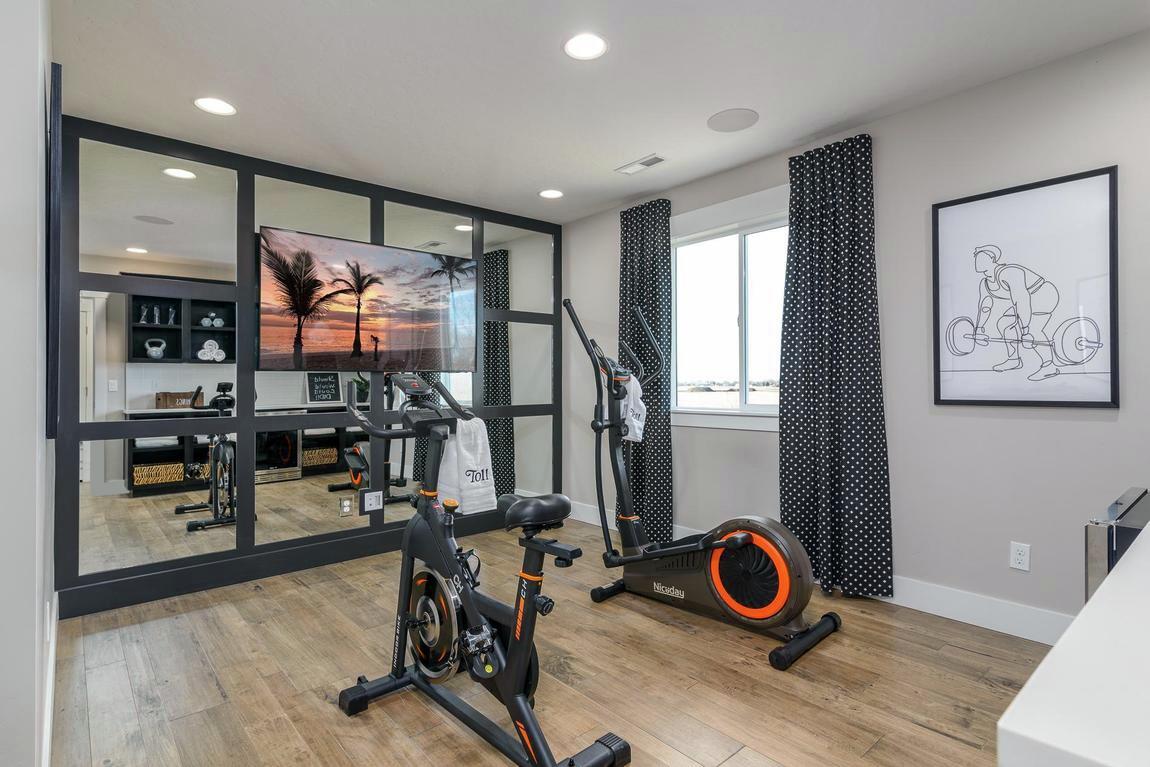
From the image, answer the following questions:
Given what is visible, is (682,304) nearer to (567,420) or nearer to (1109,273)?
(567,420)

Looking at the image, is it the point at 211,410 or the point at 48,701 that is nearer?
the point at 48,701

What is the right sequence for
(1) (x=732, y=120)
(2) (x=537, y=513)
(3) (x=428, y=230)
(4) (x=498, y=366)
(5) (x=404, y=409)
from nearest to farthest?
(2) (x=537, y=513)
(5) (x=404, y=409)
(1) (x=732, y=120)
(3) (x=428, y=230)
(4) (x=498, y=366)

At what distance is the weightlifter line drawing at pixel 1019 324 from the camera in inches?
100.0

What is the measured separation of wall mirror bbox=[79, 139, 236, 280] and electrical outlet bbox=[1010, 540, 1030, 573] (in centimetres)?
442

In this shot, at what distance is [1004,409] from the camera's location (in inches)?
108

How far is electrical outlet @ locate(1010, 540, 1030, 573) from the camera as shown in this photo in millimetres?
2674

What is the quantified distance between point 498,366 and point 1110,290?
12.3 feet

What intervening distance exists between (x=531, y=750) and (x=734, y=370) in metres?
2.81

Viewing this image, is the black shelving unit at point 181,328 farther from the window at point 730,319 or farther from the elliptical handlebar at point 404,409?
the window at point 730,319

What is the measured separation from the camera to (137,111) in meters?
2.92

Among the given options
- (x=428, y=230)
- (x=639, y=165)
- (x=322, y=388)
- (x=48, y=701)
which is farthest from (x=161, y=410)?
(x=639, y=165)

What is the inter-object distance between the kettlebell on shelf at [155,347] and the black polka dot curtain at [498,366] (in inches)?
83.2

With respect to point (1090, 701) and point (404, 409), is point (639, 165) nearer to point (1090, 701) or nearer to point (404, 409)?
point (404, 409)

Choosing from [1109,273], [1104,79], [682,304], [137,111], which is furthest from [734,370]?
[137,111]
